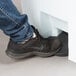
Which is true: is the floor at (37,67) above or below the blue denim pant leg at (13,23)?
below

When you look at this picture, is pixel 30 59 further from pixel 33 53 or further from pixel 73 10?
pixel 73 10

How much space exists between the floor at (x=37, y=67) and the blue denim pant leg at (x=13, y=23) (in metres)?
0.10

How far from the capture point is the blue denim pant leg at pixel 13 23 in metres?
0.90

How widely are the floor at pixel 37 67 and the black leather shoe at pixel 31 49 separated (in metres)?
0.03

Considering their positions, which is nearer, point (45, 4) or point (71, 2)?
point (71, 2)

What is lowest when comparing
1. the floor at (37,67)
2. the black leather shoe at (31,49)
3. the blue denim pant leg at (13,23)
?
the floor at (37,67)

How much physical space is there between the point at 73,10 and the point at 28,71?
0.29 metres

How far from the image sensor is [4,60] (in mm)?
1011

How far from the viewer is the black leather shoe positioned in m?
0.98

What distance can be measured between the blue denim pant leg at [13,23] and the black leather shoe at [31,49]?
0.03m

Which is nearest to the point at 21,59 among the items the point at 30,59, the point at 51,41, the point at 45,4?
the point at 30,59

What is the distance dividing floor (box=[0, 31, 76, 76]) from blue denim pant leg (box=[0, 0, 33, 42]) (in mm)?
99

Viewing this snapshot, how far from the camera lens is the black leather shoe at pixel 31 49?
3.22ft

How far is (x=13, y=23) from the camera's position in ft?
3.03
